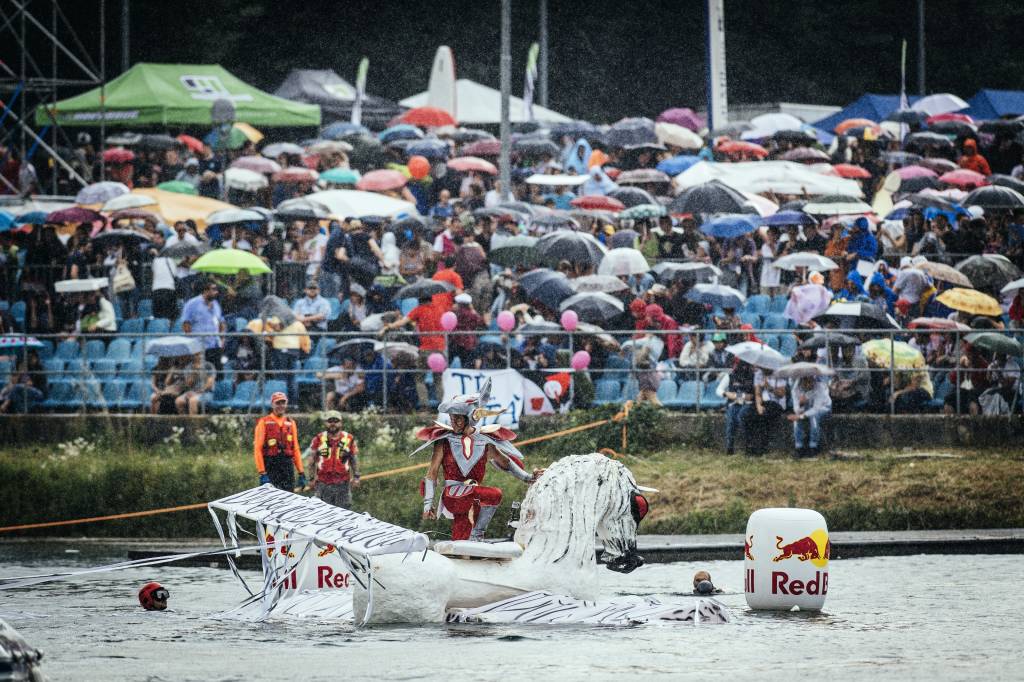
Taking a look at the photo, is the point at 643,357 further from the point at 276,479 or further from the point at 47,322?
the point at 47,322

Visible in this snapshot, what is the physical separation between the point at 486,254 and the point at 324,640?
14536 mm

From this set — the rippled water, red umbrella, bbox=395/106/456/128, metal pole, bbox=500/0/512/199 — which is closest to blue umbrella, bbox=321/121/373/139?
red umbrella, bbox=395/106/456/128

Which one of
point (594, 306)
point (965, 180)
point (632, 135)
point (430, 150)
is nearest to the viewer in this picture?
point (594, 306)

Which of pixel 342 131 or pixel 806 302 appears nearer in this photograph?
pixel 806 302

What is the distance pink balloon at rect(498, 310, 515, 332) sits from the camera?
2608cm

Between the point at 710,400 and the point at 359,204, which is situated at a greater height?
the point at 359,204

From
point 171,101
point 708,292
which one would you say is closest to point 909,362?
point 708,292

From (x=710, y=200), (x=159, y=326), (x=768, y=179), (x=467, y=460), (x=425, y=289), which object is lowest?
(x=467, y=460)

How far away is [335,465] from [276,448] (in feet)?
3.72

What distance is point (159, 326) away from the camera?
2758 cm

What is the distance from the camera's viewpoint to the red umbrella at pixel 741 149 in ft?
120

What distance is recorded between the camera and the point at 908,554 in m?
22.1

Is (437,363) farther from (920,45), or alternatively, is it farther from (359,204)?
(920,45)

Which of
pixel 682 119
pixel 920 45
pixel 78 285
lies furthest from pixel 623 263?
pixel 920 45
